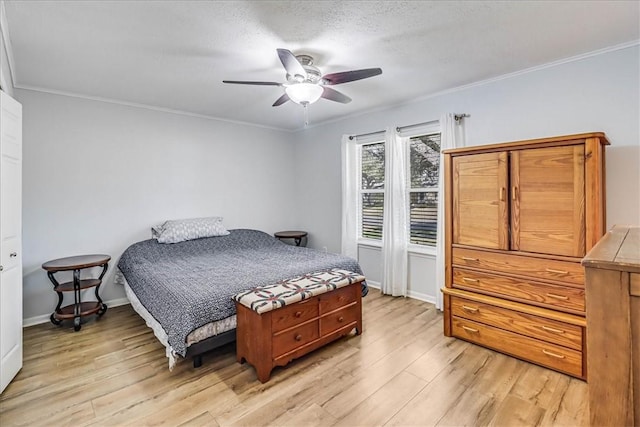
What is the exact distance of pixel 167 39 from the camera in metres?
2.26

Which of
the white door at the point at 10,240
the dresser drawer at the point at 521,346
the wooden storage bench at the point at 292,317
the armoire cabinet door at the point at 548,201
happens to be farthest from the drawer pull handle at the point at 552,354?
the white door at the point at 10,240

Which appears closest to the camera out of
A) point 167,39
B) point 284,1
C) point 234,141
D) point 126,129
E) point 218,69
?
point 284,1

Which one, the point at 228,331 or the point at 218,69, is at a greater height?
the point at 218,69

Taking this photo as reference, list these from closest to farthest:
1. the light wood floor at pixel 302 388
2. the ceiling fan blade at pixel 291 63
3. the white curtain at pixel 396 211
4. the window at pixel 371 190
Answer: the light wood floor at pixel 302 388, the ceiling fan blade at pixel 291 63, the white curtain at pixel 396 211, the window at pixel 371 190

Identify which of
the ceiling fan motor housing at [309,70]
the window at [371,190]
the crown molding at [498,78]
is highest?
the crown molding at [498,78]

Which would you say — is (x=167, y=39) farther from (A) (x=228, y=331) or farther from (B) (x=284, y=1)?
(A) (x=228, y=331)

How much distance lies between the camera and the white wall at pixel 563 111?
95.6 inches

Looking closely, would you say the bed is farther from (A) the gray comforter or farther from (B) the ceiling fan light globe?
(B) the ceiling fan light globe

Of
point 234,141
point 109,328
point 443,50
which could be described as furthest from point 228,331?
point 234,141

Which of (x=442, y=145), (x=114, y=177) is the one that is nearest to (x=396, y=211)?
(x=442, y=145)

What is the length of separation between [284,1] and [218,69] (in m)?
1.19

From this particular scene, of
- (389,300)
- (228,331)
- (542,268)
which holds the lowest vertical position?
(389,300)

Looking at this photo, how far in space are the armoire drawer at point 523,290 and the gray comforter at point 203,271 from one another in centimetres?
101

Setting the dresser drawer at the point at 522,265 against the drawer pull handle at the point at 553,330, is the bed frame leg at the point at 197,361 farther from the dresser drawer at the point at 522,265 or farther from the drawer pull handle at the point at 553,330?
the drawer pull handle at the point at 553,330
